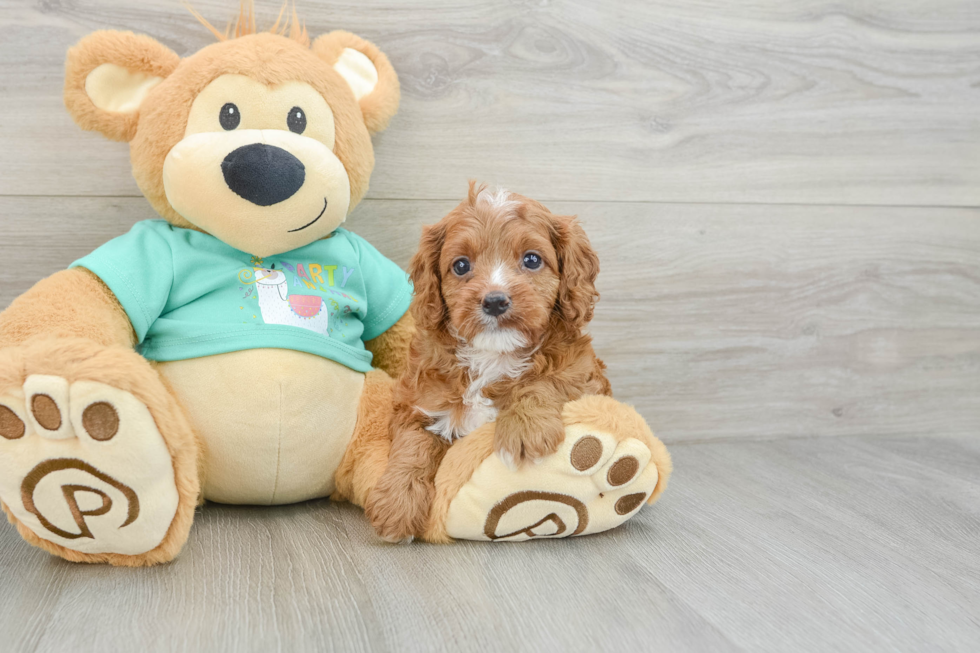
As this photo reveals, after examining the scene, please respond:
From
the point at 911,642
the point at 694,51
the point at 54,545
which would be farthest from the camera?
the point at 694,51

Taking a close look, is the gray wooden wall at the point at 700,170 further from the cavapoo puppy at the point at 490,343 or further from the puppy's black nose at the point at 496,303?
the puppy's black nose at the point at 496,303

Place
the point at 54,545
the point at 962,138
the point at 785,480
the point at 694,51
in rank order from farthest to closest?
the point at 962,138
the point at 694,51
the point at 785,480
the point at 54,545

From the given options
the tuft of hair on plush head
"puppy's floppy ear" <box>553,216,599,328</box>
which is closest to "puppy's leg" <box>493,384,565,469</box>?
"puppy's floppy ear" <box>553,216,599,328</box>

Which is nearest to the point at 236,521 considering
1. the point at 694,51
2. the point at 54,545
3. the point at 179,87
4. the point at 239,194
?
the point at 54,545

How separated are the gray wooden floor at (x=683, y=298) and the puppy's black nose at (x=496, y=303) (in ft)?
1.31

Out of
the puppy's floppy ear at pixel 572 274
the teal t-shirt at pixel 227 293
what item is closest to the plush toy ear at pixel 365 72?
the teal t-shirt at pixel 227 293

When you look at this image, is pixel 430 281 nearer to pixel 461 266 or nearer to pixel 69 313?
pixel 461 266

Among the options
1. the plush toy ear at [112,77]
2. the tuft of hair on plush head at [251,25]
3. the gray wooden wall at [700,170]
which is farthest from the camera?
the gray wooden wall at [700,170]

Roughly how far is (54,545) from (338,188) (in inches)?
28.2

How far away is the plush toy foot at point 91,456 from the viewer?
99 cm

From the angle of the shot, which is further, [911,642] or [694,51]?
[694,51]

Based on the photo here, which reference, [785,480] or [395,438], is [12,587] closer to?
[395,438]

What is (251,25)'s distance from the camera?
1463 mm

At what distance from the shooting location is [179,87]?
4.25 feet
